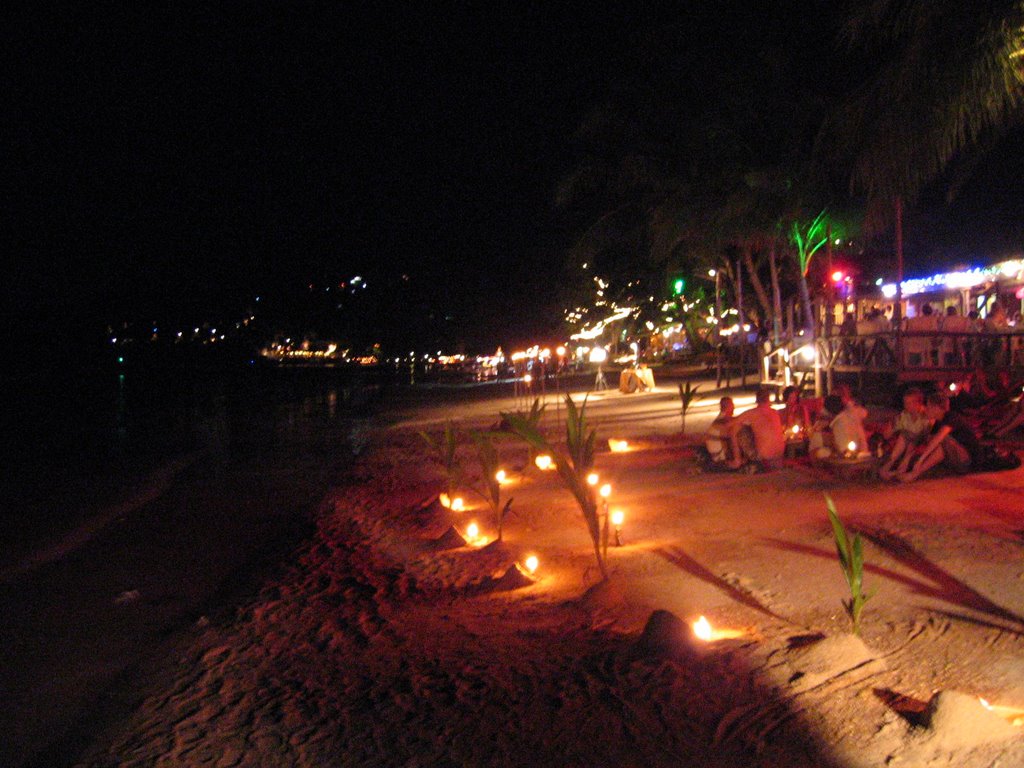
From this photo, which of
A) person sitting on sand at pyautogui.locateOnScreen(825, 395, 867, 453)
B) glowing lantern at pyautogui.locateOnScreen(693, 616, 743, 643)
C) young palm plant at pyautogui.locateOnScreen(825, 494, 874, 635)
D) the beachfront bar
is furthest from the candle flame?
the beachfront bar

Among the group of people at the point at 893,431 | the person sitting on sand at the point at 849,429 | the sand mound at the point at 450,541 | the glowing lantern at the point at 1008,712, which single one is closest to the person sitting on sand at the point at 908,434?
the group of people at the point at 893,431

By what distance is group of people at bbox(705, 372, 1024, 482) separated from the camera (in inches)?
403

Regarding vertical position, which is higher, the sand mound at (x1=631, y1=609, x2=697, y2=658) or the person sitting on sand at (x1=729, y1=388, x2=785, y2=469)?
the person sitting on sand at (x1=729, y1=388, x2=785, y2=469)

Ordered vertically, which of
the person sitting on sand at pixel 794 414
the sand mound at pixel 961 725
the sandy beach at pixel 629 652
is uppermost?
the person sitting on sand at pixel 794 414

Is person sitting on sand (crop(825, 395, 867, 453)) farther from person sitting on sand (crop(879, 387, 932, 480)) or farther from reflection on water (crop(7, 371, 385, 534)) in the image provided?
reflection on water (crop(7, 371, 385, 534))

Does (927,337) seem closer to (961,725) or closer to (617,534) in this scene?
(617,534)

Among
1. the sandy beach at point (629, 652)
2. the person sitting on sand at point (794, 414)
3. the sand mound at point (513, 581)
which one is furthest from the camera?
the person sitting on sand at point (794, 414)

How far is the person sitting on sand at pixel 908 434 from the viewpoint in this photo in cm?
1016

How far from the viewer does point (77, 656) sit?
21.6 ft

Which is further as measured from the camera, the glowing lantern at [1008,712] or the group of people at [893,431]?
the group of people at [893,431]

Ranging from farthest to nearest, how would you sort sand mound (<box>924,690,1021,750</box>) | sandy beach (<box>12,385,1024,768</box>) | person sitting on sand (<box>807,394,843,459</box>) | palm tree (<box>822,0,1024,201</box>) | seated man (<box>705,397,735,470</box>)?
seated man (<box>705,397,735,470</box>), person sitting on sand (<box>807,394,843,459</box>), palm tree (<box>822,0,1024,201</box>), sandy beach (<box>12,385,1024,768</box>), sand mound (<box>924,690,1021,750</box>)

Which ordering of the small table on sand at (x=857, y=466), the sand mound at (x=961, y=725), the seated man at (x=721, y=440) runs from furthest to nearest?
the seated man at (x=721, y=440) < the small table on sand at (x=857, y=466) < the sand mound at (x=961, y=725)

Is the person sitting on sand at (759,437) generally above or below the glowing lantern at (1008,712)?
above

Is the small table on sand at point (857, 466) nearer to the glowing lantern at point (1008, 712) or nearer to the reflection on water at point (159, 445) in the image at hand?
the glowing lantern at point (1008, 712)
